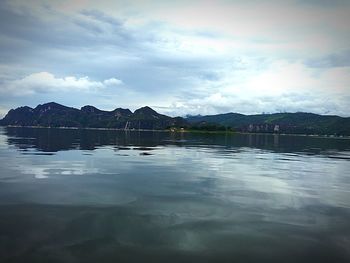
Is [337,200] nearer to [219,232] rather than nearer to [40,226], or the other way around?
[219,232]

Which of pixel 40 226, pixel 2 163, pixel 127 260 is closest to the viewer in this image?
pixel 127 260

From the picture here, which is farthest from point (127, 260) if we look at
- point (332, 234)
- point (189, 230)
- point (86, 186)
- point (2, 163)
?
point (2, 163)

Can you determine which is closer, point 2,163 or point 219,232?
point 219,232

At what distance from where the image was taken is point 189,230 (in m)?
18.1

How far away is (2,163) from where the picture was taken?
1699 inches

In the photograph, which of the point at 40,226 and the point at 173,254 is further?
the point at 40,226

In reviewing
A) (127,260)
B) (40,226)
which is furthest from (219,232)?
(40,226)

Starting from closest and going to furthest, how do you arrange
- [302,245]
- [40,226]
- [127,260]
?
[127,260], [302,245], [40,226]

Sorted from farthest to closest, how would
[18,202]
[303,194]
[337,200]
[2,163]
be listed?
[2,163] → [303,194] → [337,200] → [18,202]

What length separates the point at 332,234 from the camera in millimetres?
18234

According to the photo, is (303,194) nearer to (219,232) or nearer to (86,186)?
(219,232)

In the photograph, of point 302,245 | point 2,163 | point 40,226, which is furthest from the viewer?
point 2,163

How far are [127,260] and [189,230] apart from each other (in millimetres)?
4970

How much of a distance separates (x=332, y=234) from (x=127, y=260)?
453 inches
